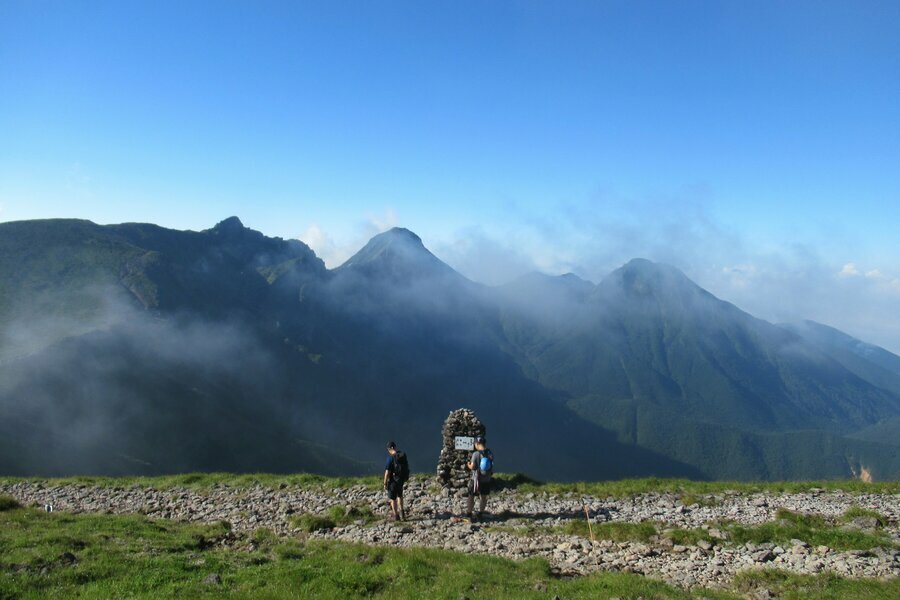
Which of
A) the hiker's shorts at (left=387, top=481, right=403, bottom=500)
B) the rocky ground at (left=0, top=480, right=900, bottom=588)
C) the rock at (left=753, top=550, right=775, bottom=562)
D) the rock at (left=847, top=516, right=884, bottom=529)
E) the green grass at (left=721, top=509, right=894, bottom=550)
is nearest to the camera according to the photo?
the rocky ground at (left=0, top=480, right=900, bottom=588)

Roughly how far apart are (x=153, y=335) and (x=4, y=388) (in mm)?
66452

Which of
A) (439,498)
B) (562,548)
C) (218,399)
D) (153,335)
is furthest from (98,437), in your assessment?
(562,548)

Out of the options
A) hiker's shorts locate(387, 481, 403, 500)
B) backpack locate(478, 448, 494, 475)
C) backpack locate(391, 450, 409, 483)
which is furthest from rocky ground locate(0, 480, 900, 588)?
backpack locate(478, 448, 494, 475)

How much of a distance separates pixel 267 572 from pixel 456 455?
46.9 ft

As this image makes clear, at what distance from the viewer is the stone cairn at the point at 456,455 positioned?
90.0 ft

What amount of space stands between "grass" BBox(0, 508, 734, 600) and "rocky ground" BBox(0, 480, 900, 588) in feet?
5.64

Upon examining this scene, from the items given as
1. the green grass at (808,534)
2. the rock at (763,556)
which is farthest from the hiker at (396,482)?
the rock at (763,556)

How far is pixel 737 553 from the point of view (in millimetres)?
16656

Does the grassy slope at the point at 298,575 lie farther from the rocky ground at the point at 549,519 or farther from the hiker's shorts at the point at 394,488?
the hiker's shorts at the point at 394,488

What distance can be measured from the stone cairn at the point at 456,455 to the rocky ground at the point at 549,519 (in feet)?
2.73

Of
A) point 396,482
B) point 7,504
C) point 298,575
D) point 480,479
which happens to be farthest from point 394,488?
point 7,504

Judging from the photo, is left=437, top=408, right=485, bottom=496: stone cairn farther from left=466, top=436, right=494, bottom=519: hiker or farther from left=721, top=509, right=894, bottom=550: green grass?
left=721, top=509, right=894, bottom=550: green grass

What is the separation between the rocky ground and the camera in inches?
619

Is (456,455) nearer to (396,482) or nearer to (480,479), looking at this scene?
(480,479)
